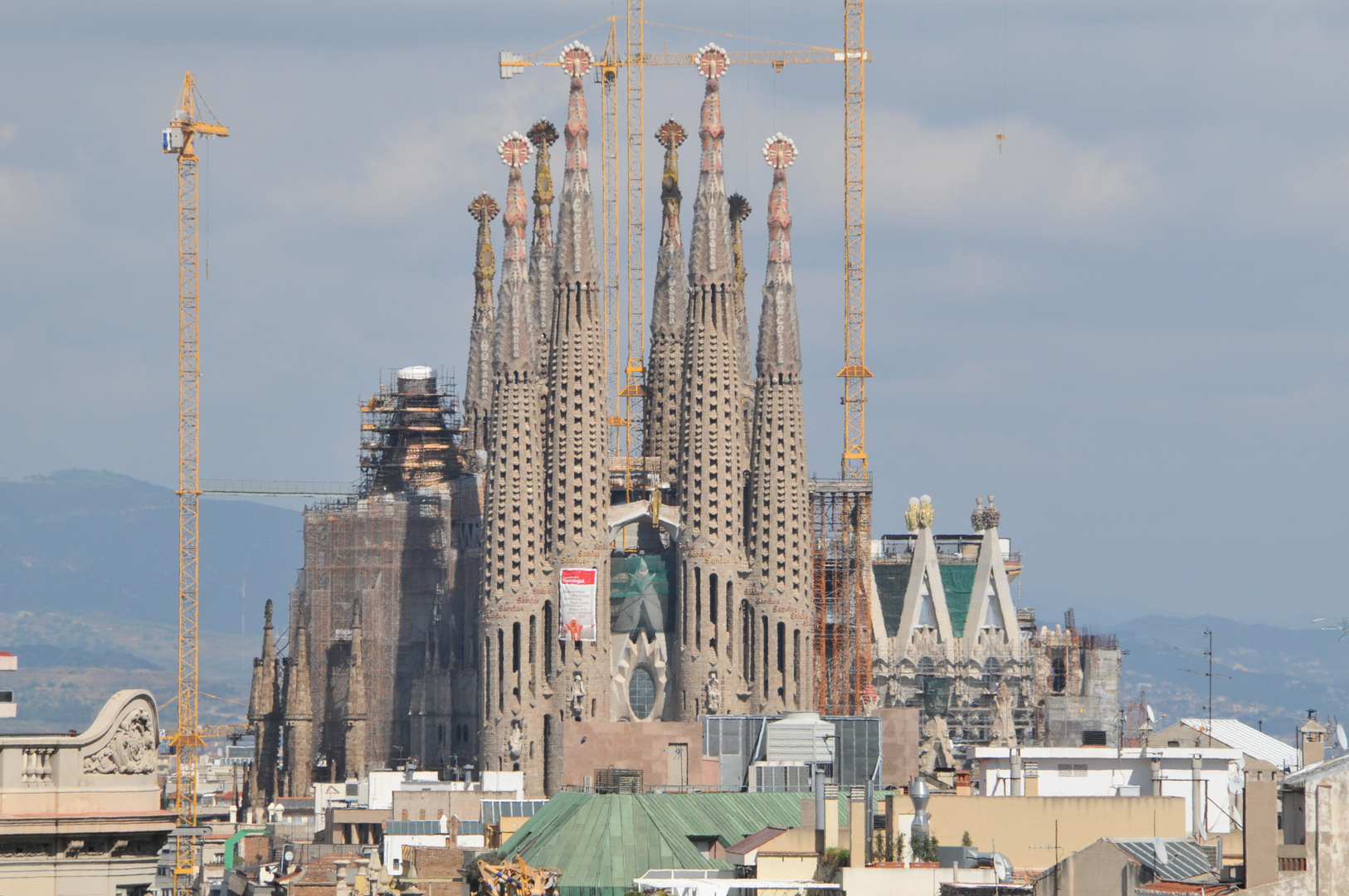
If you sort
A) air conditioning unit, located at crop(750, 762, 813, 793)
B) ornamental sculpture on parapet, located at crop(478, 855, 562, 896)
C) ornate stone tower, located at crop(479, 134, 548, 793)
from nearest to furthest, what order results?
1. ornamental sculpture on parapet, located at crop(478, 855, 562, 896)
2. air conditioning unit, located at crop(750, 762, 813, 793)
3. ornate stone tower, located at crop(479, 134, 548, 793)

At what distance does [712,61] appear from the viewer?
14412 cm

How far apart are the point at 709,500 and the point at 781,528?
379cm

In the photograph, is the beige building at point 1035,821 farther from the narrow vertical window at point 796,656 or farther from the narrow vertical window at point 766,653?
the narrow vertical window at point 796,656

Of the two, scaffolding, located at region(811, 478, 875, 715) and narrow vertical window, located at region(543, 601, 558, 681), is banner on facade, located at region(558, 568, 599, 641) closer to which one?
narrow vertical window, located at region(543, 601, 558, 681)

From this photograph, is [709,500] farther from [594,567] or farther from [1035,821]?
[1035,821]

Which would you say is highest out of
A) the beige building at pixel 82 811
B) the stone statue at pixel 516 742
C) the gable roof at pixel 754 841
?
the beige building at pixel 82 811

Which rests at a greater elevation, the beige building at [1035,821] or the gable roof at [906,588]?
the gable roof at [906,588]

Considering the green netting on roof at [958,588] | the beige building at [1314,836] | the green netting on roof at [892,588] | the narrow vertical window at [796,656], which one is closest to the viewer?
the beige building at [1314,836]

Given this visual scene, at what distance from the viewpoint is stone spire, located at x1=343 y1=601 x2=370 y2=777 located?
14838 cm

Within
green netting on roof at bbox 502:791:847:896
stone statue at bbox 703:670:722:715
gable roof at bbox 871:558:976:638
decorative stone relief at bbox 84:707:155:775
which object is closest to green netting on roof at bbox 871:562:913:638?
gable roof at bbox 871:558:976:638

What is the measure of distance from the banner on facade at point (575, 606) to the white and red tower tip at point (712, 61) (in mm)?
26314

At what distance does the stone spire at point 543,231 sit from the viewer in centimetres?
14462

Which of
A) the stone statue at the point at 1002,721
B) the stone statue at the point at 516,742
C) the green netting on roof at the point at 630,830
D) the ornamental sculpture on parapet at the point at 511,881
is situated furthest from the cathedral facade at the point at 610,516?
the ornamental sculpture on parapet at the point at 511,881

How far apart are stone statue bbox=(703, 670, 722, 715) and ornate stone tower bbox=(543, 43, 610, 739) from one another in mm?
5056
